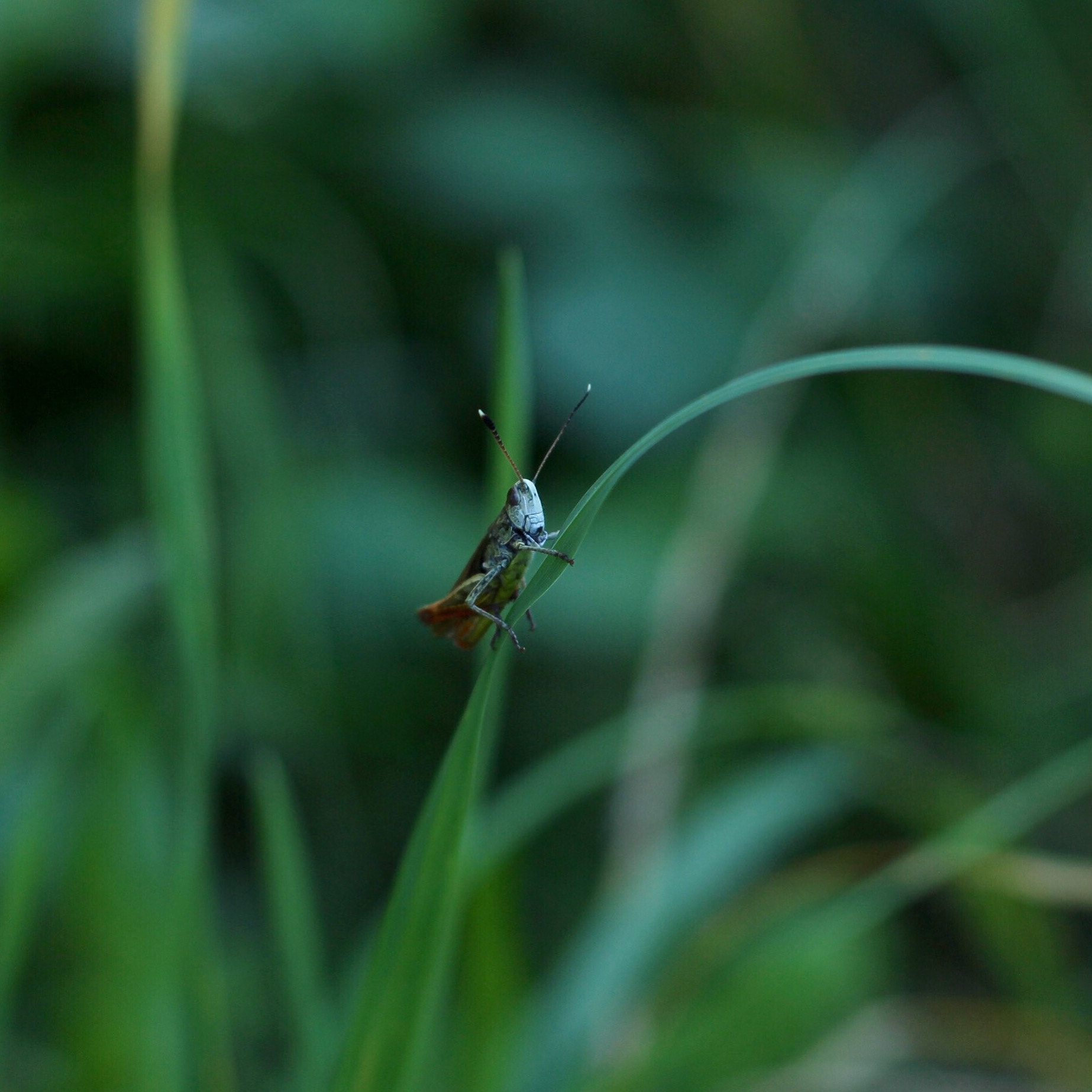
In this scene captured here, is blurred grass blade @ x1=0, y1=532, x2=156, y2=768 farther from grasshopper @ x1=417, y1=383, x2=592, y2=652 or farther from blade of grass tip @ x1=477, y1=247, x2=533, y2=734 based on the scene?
blade of grass tip @ x1=477, y1=247, x2=533, y2=734

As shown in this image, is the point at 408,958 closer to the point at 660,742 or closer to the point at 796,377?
the point at 796,377

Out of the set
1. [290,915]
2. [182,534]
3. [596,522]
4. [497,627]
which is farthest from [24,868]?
[596,522]

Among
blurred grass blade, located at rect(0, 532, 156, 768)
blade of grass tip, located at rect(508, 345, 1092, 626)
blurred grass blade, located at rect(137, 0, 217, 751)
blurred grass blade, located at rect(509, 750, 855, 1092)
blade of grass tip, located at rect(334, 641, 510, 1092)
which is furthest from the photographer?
blurred grass blade, located at rect(0, 532, 156, 768)

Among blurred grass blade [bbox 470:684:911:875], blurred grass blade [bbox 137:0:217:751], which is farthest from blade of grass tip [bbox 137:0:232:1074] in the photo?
blurred grass blade [bbox 470:684:911:875]

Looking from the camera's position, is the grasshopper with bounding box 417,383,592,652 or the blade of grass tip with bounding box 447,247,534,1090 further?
the grasshopper with bounding box 417,383,592,652

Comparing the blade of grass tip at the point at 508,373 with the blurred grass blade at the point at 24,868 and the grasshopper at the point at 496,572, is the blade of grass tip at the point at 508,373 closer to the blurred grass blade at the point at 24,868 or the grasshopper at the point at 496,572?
the grasshopper at the point at 496,572

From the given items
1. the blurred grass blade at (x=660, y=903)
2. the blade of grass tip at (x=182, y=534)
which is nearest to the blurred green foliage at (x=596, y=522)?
the blurred grass blade at (x=660, y=903)
